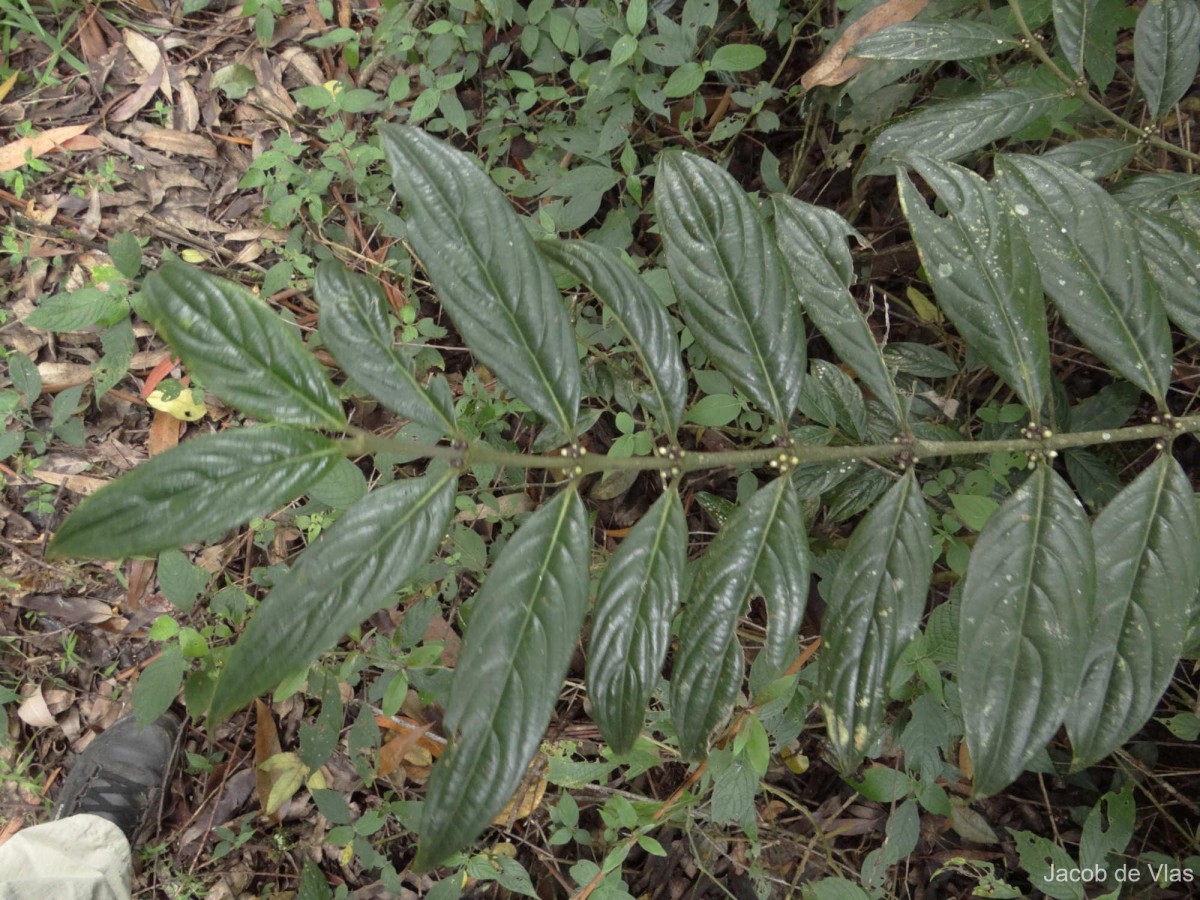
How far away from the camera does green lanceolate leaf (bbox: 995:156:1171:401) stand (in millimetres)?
1168

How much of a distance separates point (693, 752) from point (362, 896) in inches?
75.2

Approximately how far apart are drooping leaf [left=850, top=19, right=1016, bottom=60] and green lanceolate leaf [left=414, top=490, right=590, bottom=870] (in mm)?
1214

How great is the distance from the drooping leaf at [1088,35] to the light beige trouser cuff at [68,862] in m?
3.26

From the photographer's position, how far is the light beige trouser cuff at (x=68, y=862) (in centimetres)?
232

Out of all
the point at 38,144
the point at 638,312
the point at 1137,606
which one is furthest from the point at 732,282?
the point at 38,144

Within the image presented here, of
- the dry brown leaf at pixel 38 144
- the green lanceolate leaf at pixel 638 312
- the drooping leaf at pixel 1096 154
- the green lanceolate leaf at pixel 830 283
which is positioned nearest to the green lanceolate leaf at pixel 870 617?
the green lanceolate leaf at pixel 830 283

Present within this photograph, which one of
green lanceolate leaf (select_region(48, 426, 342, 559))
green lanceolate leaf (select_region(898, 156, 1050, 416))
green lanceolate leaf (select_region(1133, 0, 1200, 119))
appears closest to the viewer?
green lanceolate leaf (select_region(48, 426, 342, 559))

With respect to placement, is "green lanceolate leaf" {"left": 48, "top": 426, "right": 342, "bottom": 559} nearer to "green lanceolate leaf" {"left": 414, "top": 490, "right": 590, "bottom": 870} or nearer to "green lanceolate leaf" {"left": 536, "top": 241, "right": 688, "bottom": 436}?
"green lanceolate leaf" {"left": 414, "top": 490, "right": 590, "bottom": 870}

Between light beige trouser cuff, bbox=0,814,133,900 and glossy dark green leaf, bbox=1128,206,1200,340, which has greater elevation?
glossy dark green leaf, bbox=1128,206,1200,340

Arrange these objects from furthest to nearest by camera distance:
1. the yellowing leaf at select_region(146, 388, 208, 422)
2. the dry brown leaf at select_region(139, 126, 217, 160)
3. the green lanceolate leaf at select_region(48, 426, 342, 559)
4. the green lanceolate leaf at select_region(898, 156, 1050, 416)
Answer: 1. the dry brown leaf at select_region(139, 126, 217, 160)
2. the yellowing leaf at select_region(146, 388, 208, 422)
3. the green lanceolate leaf at select_region(898, 156, 1050, 416)
4. the green lanceolate leaf at select_region(48, 426, 342, 559)

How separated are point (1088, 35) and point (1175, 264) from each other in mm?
677

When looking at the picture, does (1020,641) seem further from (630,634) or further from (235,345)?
(235,345)

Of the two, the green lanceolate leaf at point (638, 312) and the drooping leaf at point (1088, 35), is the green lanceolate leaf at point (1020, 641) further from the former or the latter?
the drooping leaf at point (1088, 35)

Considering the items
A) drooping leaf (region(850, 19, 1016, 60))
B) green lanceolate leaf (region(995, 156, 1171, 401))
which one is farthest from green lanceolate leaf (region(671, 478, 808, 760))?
drooping leaf (region(850, 19, 1016, 60))
